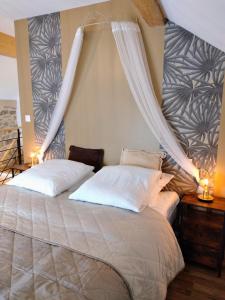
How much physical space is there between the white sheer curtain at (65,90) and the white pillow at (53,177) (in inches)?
21.6

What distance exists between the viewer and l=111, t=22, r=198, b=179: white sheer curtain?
247 cm

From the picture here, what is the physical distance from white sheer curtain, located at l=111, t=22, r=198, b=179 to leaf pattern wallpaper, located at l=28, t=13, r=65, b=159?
92 centimetres

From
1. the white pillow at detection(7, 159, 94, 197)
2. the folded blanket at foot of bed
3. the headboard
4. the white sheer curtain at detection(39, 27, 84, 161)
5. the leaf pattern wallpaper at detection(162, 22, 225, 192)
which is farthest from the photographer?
the headboard

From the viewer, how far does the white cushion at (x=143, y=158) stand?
101 inches

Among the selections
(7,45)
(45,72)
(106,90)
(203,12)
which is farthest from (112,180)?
(7,45)

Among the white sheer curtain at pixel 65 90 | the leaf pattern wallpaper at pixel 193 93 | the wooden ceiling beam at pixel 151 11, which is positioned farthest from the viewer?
the white sheer curtain at pixel 65 90

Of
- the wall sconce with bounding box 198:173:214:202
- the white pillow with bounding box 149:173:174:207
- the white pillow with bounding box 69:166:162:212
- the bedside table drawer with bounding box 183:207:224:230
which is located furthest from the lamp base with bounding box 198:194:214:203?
the white pillow with bounding box 69:166:162:212

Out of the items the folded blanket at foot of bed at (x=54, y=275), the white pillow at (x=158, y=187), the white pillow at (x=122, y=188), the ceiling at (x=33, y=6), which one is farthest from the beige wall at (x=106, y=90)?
the folded blanket at foot of bed at (x=54, y=275)

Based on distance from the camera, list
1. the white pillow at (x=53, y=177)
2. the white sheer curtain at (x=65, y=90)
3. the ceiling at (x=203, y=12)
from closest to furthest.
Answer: the ceiling at (x=203, y=12) < the white pillow at (x=53, y=177) < the white sheer curtain at (x=65, y=90)

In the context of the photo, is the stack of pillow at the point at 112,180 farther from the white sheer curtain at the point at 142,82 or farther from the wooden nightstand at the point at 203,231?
the wooden nightstand at the point at 203,231

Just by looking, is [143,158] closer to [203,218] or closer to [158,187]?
[158,187]

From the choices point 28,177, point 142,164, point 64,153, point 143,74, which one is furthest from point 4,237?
point 143,74

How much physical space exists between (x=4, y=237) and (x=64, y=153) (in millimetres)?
1737

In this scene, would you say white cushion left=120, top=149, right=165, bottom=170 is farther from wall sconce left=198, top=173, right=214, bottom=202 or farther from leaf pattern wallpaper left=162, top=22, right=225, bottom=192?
wall sconce left=198, top=173, right=214, bottom=202
